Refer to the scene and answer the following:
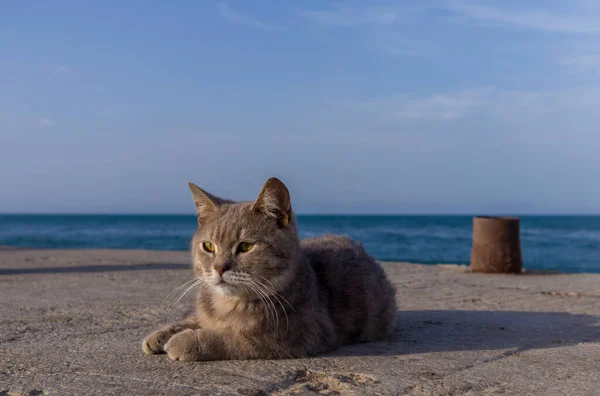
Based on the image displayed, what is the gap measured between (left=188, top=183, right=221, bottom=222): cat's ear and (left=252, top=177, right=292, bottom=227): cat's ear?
349mm

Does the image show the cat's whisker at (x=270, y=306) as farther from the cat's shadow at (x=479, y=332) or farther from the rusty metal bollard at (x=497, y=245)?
the rusty metal bollard at (x=497, y=245)

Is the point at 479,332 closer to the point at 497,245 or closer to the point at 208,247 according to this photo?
the point at 208,247

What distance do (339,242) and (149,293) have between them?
2.90m

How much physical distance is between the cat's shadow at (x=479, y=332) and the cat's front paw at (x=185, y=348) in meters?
0.81

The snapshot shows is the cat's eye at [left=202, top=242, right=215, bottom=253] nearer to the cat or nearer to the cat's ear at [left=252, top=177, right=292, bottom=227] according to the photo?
the cat

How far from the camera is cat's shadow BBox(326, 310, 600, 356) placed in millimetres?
3953

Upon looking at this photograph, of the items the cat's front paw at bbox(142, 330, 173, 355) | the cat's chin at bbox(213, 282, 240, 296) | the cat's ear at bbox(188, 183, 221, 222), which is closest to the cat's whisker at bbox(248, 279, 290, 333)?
the cat's chin at bbox(213, 282, 240, 296)

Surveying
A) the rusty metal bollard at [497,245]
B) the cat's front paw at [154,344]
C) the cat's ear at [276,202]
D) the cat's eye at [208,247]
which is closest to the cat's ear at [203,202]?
the cat's eye at [208,247]

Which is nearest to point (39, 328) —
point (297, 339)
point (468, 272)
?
point (297, 339)

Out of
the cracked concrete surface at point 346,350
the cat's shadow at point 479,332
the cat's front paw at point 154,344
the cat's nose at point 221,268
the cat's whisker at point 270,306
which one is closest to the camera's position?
the cracked concrete surface at point 346,350

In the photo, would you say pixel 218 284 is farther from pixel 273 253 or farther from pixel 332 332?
pixel 332 332

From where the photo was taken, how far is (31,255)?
1199cm

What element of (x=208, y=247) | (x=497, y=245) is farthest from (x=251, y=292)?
(x=497, y=245)

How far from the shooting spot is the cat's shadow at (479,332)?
13.0ft
